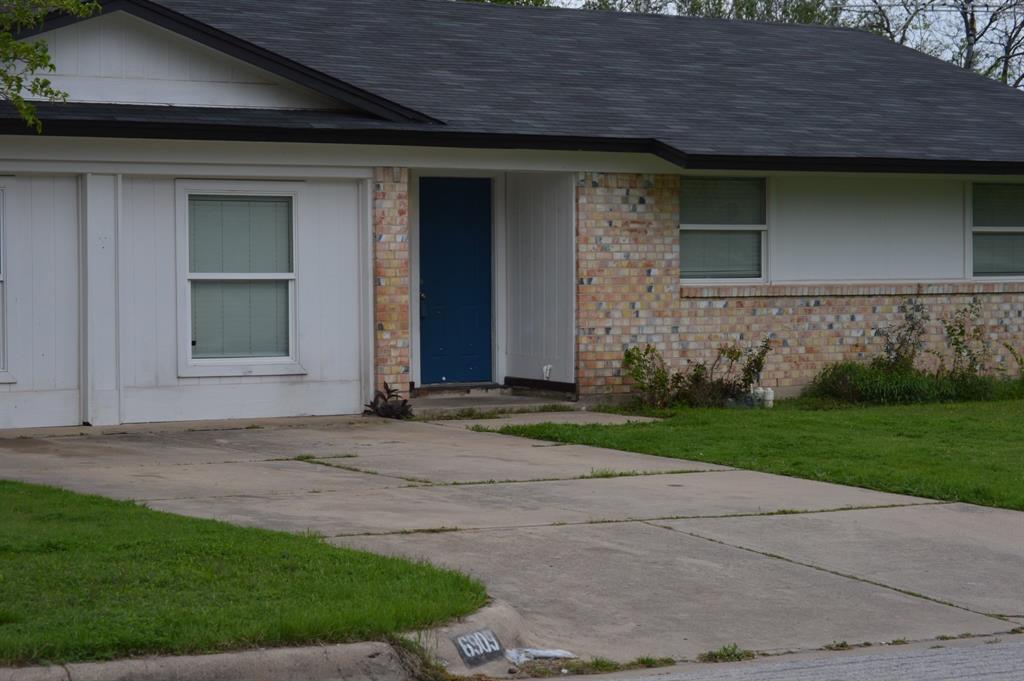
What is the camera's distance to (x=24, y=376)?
1408 cm

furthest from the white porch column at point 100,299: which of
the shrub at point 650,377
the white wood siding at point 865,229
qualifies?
the white wood siding at point 865,229

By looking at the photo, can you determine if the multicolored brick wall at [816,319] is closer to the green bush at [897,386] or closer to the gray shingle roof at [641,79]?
the green bush at [897,386]

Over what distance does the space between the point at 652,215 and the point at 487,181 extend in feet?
6.81

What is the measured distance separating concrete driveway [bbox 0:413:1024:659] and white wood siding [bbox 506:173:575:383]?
3.16m

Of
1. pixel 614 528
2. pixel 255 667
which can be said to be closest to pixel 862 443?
pixel 614 528

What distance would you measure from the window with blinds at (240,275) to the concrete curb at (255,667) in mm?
9047

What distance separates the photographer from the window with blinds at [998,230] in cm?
1856

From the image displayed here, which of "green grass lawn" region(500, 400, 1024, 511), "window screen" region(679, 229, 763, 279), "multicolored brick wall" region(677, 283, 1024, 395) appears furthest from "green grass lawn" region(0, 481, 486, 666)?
"window screen" region(679, 229, 763, 279)


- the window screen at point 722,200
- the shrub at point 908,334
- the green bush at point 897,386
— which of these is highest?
the window screen at point 722,200

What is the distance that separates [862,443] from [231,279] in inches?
246

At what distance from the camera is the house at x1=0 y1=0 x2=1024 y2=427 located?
14.3 meters

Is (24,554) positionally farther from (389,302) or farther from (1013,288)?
(1013,288)

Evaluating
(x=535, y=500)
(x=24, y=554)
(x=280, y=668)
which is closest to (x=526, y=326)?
(x=535, y=500)

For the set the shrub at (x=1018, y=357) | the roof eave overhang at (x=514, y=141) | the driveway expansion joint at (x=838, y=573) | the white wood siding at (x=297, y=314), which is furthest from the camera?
the shrub at (x=1018, y=357)
